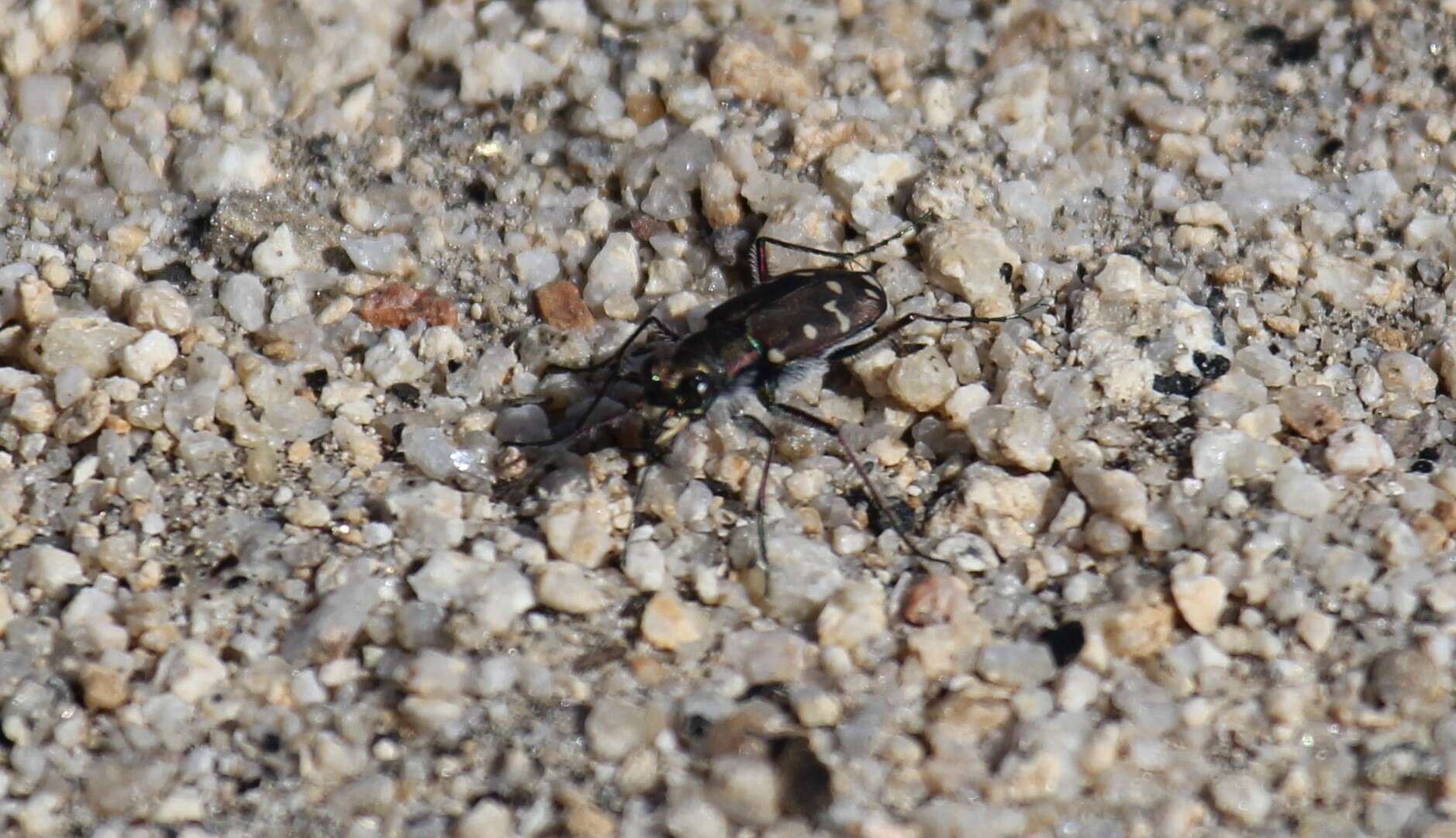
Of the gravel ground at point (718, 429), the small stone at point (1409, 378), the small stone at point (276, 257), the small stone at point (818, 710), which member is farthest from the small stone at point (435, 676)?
the small stone at point (1409, 378)

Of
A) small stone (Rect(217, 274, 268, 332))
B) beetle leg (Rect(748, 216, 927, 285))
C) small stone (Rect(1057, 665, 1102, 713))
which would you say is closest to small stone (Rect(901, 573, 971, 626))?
small stone (Rect(1057, 665, 1102, 713))

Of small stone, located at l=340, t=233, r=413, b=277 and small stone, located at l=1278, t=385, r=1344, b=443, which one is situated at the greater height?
small stone, located at l=340, t=233, r=413, b=277

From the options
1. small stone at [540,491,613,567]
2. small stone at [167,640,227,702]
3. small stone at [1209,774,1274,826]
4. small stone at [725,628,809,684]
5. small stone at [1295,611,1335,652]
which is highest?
small stone at [167,640,227,702]

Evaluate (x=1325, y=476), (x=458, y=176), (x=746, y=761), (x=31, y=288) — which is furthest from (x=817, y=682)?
(x=31, y=288)

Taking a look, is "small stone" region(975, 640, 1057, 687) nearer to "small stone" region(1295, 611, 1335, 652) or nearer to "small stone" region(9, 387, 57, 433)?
"small stone" region(1295, 611, 1335, 652)

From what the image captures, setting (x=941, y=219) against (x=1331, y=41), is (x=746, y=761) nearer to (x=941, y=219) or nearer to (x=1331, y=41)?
(x=941, y=219)

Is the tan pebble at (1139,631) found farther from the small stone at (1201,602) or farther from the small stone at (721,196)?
the small stone at (721,196)
